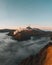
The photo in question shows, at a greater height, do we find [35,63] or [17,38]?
[35,63]

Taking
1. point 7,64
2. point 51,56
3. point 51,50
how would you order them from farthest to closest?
point 7,64 < point 51,50 < point 51,56

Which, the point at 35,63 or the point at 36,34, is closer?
the point at 35,63

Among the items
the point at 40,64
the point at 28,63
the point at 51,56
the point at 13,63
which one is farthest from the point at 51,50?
the point at 13,63

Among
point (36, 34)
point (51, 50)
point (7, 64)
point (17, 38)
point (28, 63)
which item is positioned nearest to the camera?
point (51, 50)

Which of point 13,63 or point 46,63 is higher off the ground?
point 46,63

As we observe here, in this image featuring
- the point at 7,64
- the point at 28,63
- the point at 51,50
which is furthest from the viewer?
the point at 7,64

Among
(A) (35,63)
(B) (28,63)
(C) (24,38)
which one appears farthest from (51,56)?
(C) (24,38)

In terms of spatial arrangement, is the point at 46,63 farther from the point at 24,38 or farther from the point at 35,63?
the point at 24,38

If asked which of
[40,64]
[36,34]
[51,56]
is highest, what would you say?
[51,56]

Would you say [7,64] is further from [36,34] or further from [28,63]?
[36,34]
